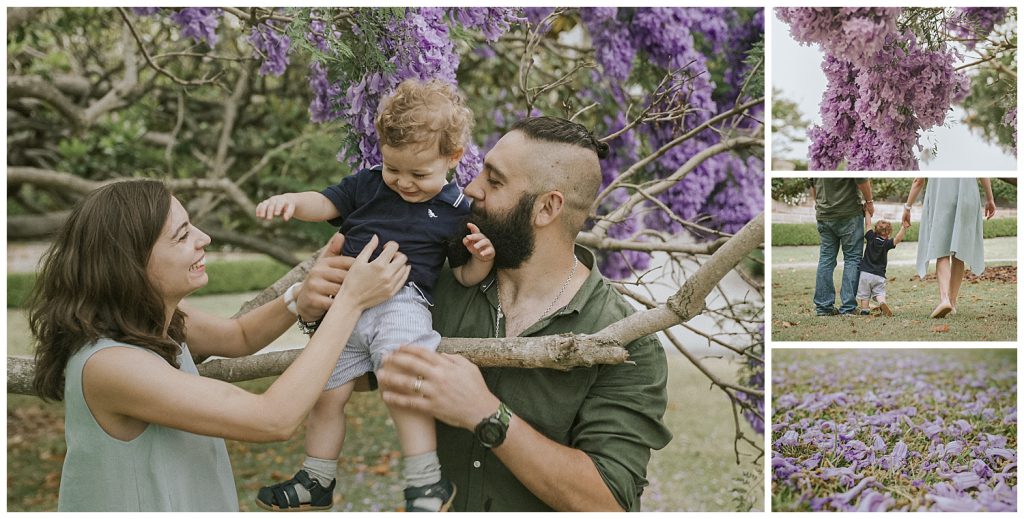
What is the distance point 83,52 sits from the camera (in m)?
7.47

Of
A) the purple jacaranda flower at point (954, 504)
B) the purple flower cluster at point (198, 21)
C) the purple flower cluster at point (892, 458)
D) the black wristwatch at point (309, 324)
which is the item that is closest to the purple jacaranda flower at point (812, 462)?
the purple flower cluster at point (892, 458)

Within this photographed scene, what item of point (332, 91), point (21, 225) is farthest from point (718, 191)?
point (21, 225)

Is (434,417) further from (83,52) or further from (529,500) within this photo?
(83,52)

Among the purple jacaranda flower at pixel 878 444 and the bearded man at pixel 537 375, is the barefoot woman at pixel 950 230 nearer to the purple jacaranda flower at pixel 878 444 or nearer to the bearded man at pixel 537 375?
the purple jacaranda flower at pixel 878 444

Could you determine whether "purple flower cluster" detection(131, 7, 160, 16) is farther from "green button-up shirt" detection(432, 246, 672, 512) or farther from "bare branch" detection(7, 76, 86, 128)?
"green button-up shirt" detection(432, 246, 672, 512)

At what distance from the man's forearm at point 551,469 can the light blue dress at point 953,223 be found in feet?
4.59

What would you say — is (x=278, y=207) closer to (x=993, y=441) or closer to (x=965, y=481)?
(x=965, y=481)

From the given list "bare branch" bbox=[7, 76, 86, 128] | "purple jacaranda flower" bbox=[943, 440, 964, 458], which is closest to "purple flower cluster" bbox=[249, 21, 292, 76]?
"bare branch" bbox=[7, 76, 86, 128]

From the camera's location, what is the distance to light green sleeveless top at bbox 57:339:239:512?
2.18 m

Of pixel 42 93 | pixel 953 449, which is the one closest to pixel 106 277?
pixel 953 449

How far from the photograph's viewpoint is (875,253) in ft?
9.75

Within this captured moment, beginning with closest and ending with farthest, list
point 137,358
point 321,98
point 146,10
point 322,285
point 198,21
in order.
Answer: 1. point 137,358
2. point 322,285
3. point 321,98
4. point 198,21
5. point 146,10

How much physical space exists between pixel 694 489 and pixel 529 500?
4.70 meters

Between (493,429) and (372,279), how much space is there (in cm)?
50
